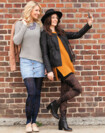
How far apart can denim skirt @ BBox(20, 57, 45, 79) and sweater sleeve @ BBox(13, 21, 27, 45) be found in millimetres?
299

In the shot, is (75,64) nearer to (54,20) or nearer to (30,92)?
(54,20)

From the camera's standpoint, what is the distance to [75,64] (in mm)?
4168

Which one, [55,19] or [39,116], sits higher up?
[55,19]

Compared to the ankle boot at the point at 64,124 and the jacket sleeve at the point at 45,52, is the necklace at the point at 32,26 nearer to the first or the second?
the jacket sleeve at the point at 45,52

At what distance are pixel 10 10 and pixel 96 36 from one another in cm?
154

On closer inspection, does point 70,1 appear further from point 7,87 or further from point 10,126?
point 10,126

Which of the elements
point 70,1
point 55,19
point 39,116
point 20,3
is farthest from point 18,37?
point 39,116

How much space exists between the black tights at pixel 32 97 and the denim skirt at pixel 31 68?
75mm

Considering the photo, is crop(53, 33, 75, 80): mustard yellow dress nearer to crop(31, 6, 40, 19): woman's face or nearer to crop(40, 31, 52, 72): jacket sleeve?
crop(40, 31, 52, 72): jacket sleeve

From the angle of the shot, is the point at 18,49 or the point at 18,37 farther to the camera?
the point at 18,49

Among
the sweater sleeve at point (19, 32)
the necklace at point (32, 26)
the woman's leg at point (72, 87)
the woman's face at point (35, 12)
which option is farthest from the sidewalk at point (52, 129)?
the woman's face at point (35, 12)

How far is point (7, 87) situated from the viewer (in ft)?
13.7

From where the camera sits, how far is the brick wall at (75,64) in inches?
162

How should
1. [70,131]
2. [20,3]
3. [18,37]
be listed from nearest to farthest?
[18,37] < [70,131] < [20,3]
